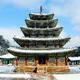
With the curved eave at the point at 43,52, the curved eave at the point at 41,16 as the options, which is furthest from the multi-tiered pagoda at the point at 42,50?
the curved eave at the point at 41,16

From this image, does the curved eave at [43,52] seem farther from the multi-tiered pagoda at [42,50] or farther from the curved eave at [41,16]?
the curved eave at [41,16]

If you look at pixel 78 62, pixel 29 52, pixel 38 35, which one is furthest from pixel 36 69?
pixel 78 62

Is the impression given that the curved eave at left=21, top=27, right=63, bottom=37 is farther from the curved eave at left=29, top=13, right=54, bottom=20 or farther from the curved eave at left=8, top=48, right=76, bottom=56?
the curved eave at left=8, top=48, right=76, bottom=56

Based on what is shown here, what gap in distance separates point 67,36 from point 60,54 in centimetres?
413

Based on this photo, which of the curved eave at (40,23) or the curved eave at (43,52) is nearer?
the curved eave at (43,52)

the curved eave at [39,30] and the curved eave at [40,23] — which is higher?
the curved eave at [40,23]

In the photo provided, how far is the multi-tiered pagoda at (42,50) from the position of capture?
985 inches

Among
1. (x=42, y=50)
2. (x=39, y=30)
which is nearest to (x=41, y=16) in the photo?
(x=39, y=30)

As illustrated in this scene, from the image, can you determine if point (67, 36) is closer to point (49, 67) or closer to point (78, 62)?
point (49, 67)

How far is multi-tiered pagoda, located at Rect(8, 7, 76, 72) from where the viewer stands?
985 inches

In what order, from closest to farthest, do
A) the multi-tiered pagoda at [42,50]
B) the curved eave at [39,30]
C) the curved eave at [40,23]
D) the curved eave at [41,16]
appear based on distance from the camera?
the multi-tiered pagoda at [42,50], the curved eave at [39,30], the curved eave at [40,23], the curved eave at [41,16]

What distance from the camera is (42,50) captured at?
2605 centimetres

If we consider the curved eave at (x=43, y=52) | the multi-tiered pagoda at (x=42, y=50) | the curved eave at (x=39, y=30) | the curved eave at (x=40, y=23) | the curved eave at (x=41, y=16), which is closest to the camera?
the curved eave at (x=43, y=52)

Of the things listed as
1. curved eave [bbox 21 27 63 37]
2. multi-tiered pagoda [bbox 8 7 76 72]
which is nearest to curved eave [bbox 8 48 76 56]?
multi-tiered pagoda [bbox 8 7 76 72]
